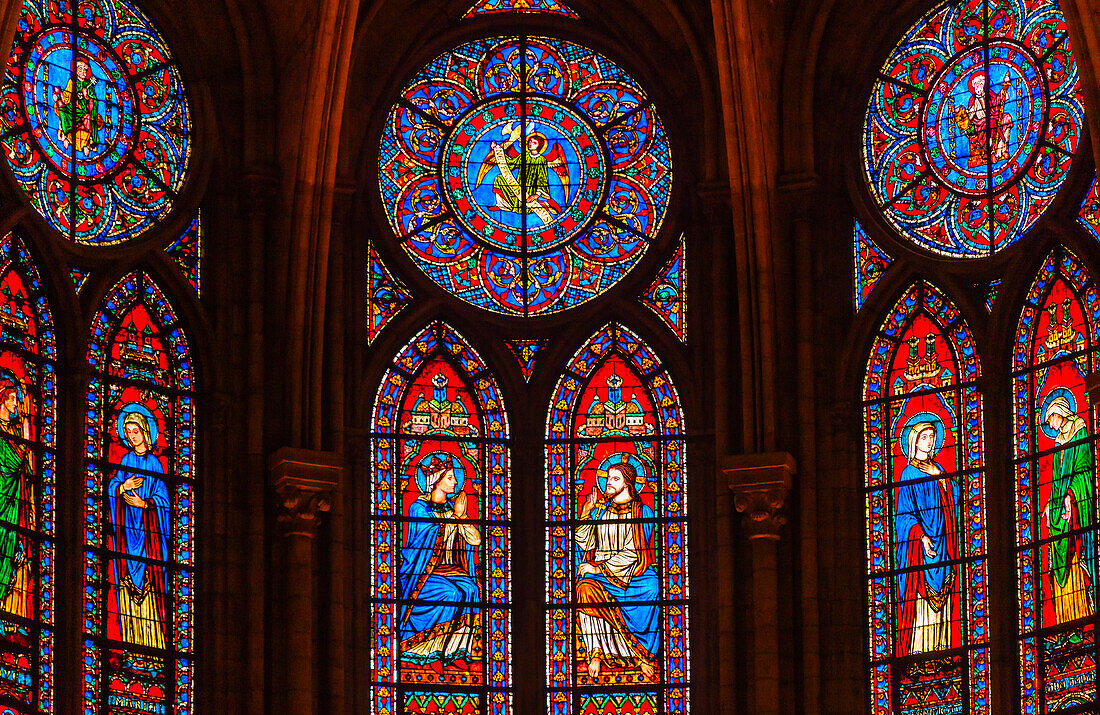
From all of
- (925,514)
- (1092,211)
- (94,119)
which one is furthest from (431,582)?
(1092,211)

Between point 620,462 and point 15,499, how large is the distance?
4.78m

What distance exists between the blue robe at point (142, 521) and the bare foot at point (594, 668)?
323 centimetres

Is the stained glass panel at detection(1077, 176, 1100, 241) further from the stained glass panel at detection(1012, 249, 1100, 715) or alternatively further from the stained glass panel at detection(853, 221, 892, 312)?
the stained glass panel at detection(853, 221, 892, 312)

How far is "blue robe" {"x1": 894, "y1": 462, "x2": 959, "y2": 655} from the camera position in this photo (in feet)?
76.7

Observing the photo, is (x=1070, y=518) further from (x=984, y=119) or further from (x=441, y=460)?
(x=441, y=460)

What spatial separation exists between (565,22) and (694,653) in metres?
5.12

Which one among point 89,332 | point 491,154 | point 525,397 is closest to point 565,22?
point 491,154

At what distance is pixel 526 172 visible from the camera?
25.3m

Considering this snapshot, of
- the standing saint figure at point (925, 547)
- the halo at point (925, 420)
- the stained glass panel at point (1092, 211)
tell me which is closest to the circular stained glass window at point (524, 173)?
the halo at point (925, 420)

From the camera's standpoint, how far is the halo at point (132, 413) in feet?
75.9

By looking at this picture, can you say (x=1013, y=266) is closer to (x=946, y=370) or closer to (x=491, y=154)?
(x=946, y=370)

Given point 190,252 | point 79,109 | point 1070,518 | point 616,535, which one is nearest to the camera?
point 1070,518

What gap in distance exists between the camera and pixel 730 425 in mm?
24047

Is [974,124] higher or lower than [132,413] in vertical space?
higher
